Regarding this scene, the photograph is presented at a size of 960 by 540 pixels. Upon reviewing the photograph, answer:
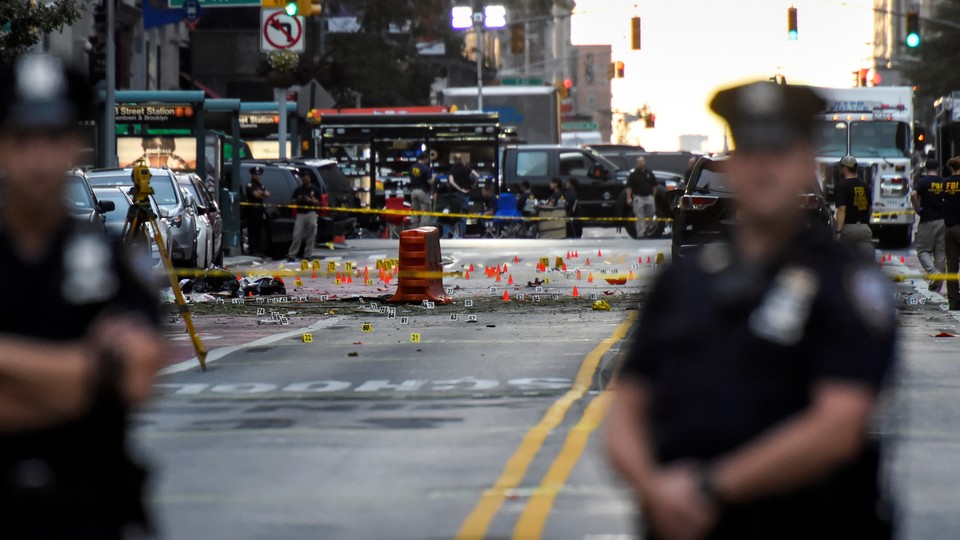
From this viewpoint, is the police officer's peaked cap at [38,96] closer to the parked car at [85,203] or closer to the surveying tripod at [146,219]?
the surveying tripod at [146,219]

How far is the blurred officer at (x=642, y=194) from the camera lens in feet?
143

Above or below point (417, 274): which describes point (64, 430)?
above

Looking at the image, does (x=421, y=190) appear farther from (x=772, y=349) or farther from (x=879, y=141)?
(x=772, y=349)

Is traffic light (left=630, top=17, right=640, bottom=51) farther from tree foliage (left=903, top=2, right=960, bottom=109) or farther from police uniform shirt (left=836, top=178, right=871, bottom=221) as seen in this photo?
police uniform shirt (left=836, top=178, right=871, bottom=221)

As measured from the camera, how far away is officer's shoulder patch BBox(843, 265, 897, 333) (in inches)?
143

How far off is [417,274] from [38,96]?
19.8 meters

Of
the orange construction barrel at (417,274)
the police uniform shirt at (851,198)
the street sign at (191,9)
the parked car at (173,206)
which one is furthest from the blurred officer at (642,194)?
the police uniform shirt at (851,198)

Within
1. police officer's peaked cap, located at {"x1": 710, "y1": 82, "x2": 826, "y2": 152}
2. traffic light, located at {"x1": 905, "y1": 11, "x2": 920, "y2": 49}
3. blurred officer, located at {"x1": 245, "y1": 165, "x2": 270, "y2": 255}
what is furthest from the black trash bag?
traffic light, located at {"x1": 905, "y1": 11, "x2": 920, "y2": 49}

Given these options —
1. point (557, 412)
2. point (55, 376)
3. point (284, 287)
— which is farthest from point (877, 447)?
point (284, 287)

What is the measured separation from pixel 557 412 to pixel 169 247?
48.2ft

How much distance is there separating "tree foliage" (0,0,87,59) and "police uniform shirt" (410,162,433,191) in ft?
56.7

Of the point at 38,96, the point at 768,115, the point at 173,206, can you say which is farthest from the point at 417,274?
the point at 768,115

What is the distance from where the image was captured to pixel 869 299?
3652 millimetres

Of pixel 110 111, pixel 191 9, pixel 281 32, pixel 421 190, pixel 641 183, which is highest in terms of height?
pixel 191 9
